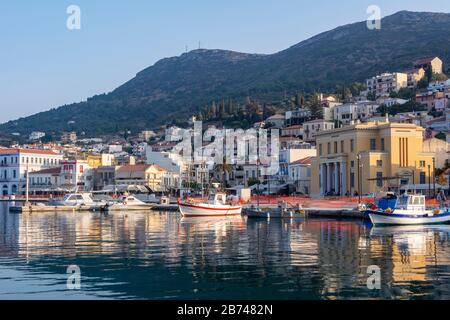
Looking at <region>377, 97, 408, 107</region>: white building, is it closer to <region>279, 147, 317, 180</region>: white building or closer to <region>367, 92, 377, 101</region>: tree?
<region>367, 92, 377, 101</region>: tree

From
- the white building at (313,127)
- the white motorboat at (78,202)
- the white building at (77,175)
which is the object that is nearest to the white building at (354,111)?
the white building at (313,127)

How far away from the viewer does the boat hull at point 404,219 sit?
45.8 metres

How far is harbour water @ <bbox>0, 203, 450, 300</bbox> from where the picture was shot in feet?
64.2

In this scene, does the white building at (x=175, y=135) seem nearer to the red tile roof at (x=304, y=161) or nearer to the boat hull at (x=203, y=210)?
the red tile roof at (x=304, y=161)

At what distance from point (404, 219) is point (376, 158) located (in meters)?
27.6

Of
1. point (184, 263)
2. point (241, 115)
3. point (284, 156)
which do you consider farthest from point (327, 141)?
point (241, 115)

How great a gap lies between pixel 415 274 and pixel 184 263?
8391 millimetres

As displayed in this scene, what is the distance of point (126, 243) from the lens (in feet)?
114

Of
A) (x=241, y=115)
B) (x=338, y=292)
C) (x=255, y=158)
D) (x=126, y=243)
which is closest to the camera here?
(x=338, y=292)

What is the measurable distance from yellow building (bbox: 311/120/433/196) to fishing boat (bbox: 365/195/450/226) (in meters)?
22.1

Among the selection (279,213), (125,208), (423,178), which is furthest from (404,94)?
(279,213)

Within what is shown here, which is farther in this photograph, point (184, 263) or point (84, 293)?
point (184, 263)

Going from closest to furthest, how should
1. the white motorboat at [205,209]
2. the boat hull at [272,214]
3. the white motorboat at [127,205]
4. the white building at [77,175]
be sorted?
the boat hull at [272,214]
the white motorboat at [205,209]
the white motorboat at [127,205]
the white building at [77,175]

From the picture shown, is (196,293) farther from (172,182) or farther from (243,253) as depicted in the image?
(172,182)
